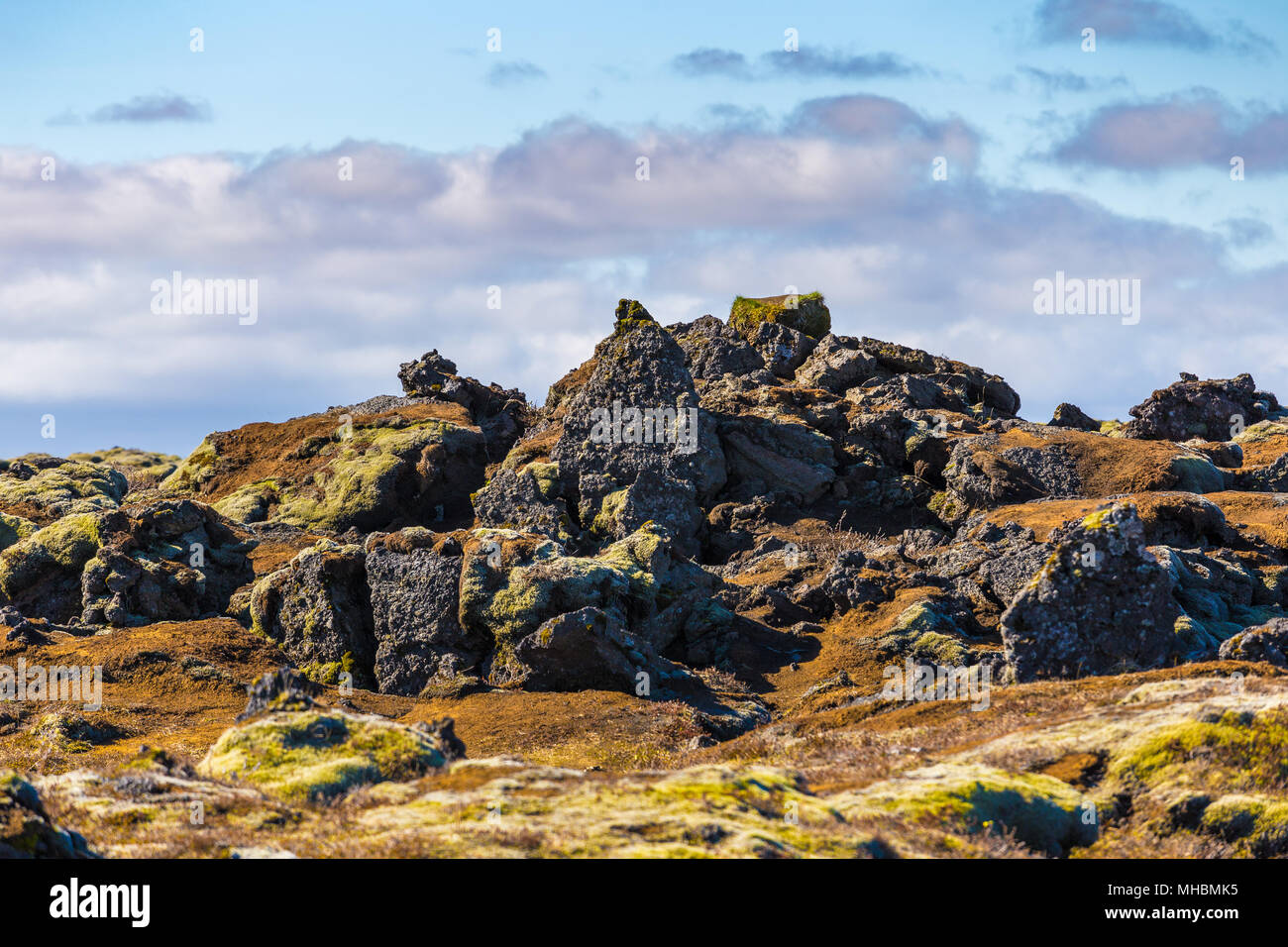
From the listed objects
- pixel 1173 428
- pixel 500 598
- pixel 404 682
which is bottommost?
pixel 404 682

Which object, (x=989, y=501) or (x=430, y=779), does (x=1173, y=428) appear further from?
(x=430, y=779)

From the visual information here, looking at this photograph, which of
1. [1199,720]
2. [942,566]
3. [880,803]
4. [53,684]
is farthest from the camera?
[942,566]

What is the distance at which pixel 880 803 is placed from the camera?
52.5 ft

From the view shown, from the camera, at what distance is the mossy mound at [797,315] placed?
265ft

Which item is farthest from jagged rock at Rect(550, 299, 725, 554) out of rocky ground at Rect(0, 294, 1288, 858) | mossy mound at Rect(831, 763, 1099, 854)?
mossy mound at Rect(831, 763, 1099, 854)

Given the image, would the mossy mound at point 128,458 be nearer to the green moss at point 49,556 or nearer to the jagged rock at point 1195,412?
the green moss at point 49,556

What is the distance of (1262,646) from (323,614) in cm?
2802

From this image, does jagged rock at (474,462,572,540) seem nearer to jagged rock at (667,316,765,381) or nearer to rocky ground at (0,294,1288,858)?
rocky ground at (0,294,1288,858)

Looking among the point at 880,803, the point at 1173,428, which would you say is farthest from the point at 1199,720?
the point at 1173,428

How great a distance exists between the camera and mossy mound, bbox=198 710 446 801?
1721cm
